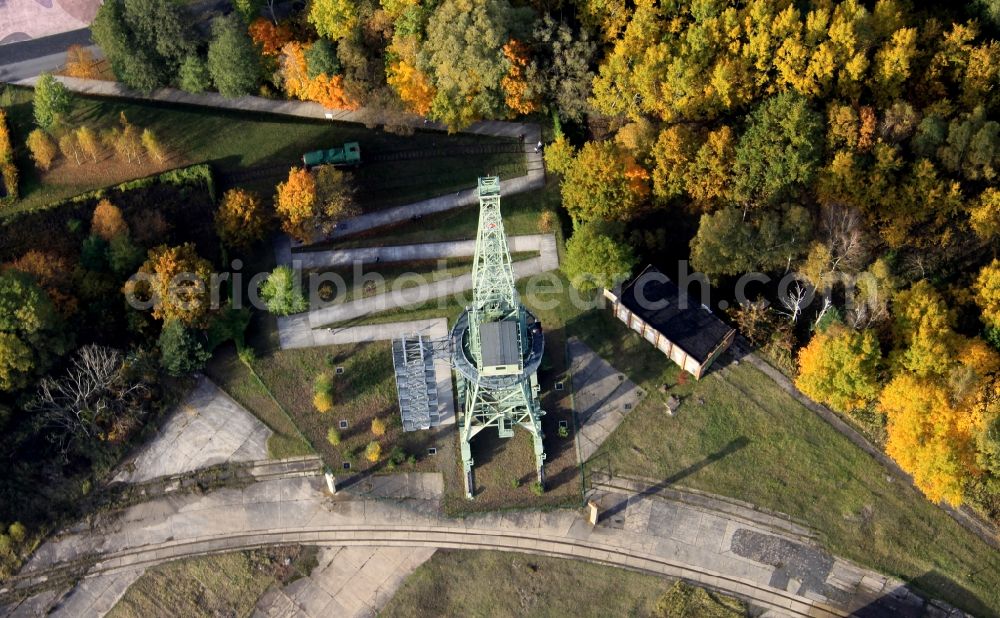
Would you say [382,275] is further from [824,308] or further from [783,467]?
[824,308]

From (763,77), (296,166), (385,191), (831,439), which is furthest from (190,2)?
(831,439)

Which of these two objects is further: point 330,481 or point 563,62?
point 563,62

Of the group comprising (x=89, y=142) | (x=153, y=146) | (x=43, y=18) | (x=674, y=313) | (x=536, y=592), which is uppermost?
(x=43, y=18)

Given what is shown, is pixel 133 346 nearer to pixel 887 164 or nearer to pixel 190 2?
pixel 190 2

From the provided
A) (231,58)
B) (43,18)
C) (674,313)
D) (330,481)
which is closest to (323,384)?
(330,481)

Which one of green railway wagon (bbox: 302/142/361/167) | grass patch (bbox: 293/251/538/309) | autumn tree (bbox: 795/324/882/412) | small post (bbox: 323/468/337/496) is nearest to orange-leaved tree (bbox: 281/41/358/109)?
green railway wagon (bbox: 302/142/361/167)

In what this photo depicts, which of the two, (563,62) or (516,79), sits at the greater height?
(563,62)
